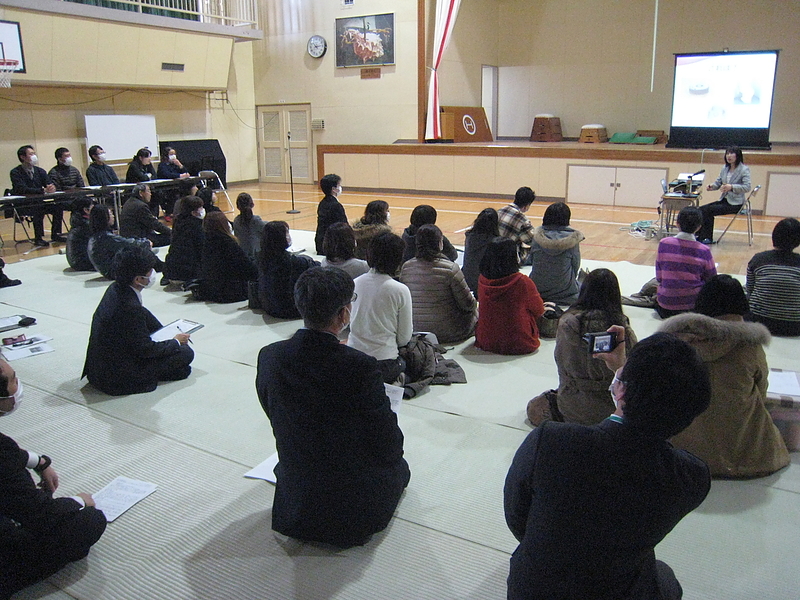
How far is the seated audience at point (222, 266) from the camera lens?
5406mm

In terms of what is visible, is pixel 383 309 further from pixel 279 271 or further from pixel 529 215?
pixel 529 215

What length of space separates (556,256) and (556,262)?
0.17 feet

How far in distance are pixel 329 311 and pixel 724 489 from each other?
177 centimetres

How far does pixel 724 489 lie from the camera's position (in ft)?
8.92

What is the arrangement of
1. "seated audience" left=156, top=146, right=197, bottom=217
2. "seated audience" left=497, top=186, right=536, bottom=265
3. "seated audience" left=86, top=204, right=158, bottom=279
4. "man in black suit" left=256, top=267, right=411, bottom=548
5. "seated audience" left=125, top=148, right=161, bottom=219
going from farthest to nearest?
"seated audience" left=156, top=146, right=197, bottom=217 < "seated audience" left=125, top=148, right=161, bottom=219 < "seated audience" left=86, top=204, right=158, bottom=279 < "seated audience" left=497, top=186, right=536, bottom=265 < "man in black suit" left=256, top=267, right=411, bottom=548

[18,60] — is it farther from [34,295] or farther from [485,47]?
[485,47]

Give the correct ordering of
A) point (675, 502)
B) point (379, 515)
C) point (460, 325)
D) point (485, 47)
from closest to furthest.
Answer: point (675, 502) → point (379, 515) → point (460, 325) → point (485, 47)

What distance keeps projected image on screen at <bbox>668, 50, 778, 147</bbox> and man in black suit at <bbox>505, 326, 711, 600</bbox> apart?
387 inches

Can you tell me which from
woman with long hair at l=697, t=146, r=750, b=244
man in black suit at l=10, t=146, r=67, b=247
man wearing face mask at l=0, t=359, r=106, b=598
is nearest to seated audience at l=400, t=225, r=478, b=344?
man wearing face mask at l=0, t=359, r=106, b=598

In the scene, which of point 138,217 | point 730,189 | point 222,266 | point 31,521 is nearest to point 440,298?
point 222,266

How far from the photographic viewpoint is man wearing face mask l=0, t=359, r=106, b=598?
6.76ft

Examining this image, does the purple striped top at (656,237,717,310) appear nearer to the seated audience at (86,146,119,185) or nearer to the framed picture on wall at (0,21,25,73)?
the seated audience at (86,146,119,185)

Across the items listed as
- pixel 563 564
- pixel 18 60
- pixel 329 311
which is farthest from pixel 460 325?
pixel 18 60

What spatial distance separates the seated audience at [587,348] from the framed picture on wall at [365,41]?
11.3 meters
